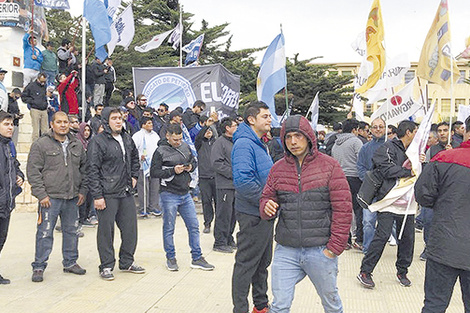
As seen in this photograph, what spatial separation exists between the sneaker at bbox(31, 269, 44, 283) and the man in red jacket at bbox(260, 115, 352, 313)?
3.23m

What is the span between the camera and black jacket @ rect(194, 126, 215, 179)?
8.08 m

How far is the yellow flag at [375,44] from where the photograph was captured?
9.16m

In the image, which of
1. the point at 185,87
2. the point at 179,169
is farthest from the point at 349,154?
the point at 185,87

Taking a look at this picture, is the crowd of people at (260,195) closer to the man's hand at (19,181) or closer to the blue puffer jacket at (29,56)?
the man's hand at (19,181)

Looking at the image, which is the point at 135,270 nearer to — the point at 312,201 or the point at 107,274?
the point at 107,274

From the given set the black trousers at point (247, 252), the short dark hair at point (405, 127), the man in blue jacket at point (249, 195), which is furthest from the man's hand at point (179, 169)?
the short dark hair at point (405, 127)

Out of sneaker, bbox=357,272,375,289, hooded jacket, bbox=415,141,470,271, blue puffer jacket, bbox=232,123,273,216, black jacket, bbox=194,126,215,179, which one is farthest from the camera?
black jacket, bbox=194,126,215,179

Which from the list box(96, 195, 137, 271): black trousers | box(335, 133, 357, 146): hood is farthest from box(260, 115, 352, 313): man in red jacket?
box(335, 133, 357, 146): hood

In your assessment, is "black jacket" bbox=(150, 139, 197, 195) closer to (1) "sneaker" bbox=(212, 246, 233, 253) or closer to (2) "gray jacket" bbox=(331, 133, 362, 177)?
(1) "sneaker" bbox=(212, 246, 233, 253)

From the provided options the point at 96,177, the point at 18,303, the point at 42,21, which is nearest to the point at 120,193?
the point at 96,177

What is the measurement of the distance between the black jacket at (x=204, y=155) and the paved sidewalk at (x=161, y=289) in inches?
65.4

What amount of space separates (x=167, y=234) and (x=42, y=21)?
46.7 ft

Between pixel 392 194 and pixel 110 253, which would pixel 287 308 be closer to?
pixel 392 194

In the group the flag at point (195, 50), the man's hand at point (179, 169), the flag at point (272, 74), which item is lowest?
the man's hand at point (179, 169)
